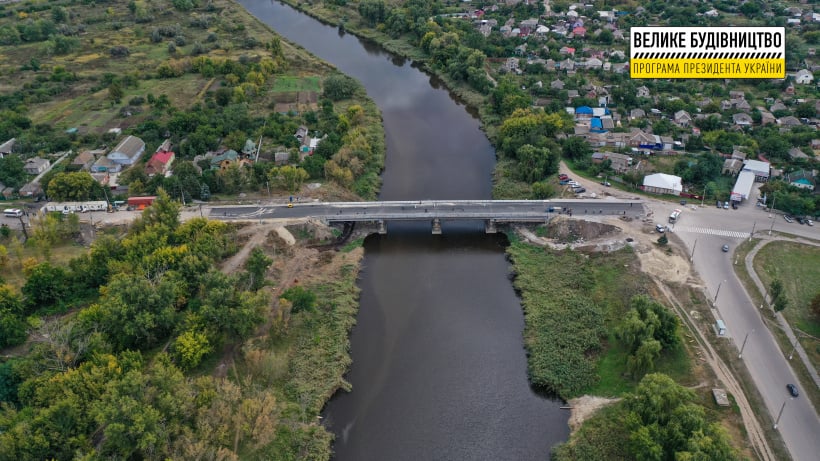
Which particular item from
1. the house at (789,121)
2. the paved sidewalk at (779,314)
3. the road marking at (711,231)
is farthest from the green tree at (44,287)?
the house at (789,121)

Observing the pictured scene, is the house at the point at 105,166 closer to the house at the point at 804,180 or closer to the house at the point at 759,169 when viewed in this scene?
the house at the point at 759,169

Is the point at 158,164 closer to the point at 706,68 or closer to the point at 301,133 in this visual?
the point at 301,133

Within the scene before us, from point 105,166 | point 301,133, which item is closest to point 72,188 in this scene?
point 105,166

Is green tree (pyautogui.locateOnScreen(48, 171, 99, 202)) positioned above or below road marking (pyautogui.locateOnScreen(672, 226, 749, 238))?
above

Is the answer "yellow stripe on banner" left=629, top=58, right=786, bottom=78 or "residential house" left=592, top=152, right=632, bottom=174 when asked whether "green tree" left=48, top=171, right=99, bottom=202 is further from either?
"yellow stripe on banner" left=629, top=58, right=786, bottom=78

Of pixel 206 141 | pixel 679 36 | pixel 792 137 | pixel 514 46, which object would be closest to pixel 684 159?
pixel 792 137

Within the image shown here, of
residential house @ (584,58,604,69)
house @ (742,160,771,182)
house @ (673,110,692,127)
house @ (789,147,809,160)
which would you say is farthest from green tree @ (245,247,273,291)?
residential house @ (584,58,604,69)

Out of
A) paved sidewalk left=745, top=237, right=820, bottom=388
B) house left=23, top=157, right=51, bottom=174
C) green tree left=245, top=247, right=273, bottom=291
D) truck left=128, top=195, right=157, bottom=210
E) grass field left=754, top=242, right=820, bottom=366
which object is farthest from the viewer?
house left=23, top=157, right=51, bottom=174

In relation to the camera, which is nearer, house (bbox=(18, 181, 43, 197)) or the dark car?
the dark car
